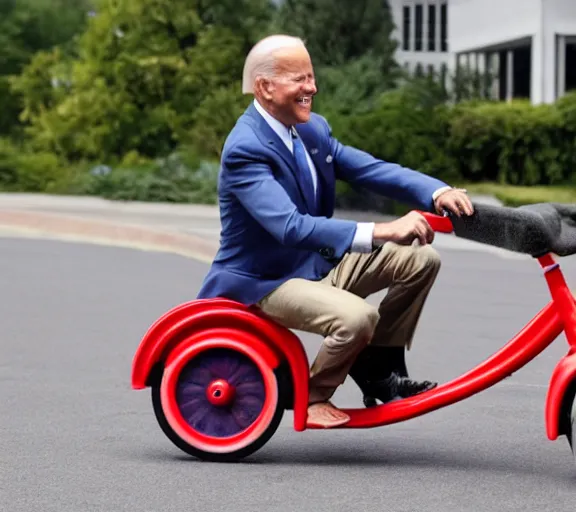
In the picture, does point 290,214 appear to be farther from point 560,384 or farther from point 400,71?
point 400,71

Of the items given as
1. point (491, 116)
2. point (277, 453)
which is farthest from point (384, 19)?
point (277, 453)

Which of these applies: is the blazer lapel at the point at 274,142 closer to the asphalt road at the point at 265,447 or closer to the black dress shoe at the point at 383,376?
the black dress shoe at the point at 383,376

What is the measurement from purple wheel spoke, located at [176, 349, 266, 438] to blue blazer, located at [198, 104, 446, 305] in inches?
9.3

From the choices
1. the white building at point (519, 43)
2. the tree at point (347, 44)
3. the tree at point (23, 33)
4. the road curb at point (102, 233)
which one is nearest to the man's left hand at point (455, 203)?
the road curb at point (102, 233)

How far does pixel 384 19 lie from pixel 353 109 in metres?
3.49

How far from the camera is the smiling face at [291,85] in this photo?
5.62m

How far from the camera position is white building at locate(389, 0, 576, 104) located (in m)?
29.6

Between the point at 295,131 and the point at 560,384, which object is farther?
the point at 295,131

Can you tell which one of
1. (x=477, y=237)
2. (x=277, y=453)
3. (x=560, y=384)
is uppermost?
(x=477, y=237)

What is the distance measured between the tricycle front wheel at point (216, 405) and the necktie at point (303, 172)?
61 cm

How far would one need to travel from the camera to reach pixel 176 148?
27.1m

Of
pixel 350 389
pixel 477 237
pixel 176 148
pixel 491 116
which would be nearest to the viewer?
pixel 477 237

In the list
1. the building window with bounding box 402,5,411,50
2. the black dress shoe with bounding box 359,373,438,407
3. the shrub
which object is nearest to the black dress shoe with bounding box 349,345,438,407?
the black dress shoe with bounding box 359,373,438,407

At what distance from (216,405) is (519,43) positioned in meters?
27.6
